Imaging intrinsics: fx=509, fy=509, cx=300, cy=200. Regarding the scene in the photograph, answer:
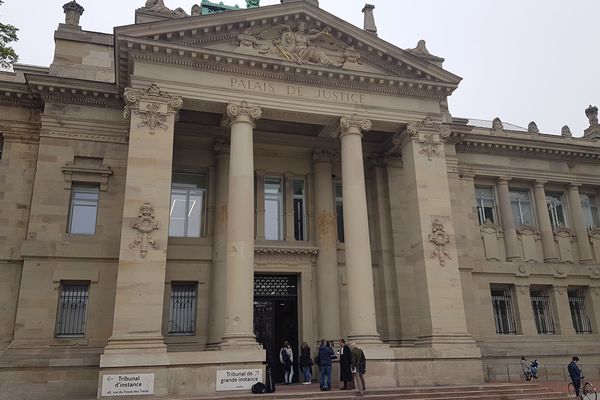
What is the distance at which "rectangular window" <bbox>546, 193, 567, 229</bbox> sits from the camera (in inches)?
1157

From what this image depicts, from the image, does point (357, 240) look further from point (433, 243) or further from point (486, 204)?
point (486, 204)

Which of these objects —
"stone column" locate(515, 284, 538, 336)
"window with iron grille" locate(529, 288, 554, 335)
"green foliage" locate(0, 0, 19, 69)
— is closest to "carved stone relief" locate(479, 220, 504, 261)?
"stone column" locate(515, 284, 538, 336)

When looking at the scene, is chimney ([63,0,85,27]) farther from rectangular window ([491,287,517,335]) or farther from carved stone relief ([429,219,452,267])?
rectangular window ([491,287,517,335])

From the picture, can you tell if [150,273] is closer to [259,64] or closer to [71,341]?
[71,341]

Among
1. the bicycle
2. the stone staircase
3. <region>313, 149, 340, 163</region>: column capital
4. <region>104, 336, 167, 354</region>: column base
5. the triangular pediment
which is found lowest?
the bicycle

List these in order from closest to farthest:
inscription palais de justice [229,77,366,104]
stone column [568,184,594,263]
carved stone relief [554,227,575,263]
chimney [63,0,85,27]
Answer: inscription palais de justice [229,77,366,104] < chimney [63,0,85,27] < carved stone relief [554,227,575,263] < stone column [568,184,594,263]

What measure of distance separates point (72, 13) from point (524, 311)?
87.2ft

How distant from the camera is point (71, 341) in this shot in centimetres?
1908

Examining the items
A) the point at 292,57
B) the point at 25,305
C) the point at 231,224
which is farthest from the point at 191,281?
the point at 292,57

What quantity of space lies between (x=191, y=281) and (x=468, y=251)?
45.1ft

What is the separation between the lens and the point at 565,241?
2862 centimetres

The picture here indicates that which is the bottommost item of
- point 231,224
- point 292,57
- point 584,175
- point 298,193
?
point 231,224

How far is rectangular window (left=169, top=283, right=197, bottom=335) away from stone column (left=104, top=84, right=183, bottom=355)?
4241 mm

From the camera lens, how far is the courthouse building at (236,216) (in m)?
17.9
